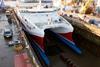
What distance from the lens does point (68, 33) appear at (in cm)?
2039

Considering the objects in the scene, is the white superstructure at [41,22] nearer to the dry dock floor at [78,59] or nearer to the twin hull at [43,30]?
the twin hull at [43,30]

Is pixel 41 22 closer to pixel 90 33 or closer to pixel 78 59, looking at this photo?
pixel 90 33

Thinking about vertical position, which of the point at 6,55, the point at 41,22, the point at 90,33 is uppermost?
the point at 41,22

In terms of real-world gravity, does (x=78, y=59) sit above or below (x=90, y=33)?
below

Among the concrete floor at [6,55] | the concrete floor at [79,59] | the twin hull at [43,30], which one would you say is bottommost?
the concrete floor at [79,59]

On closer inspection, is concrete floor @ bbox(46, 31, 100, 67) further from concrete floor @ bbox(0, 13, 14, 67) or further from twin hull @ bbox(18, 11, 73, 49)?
concrete floor @ bbox(0, 13, 14, 67)

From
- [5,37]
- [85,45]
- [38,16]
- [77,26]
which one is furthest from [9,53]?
[77,26]

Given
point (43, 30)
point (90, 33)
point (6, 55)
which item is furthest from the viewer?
point (90, 33)

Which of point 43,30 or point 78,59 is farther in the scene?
point 43,30

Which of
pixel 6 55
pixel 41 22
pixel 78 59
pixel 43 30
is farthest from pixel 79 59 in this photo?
pixel 6 55

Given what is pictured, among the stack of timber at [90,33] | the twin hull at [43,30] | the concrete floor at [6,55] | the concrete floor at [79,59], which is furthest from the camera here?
the stack of timber at [90,33]

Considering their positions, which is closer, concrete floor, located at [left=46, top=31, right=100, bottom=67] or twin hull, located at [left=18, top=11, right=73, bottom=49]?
concrete floor, located at [left=46, top=31, right=100, bottom=67]

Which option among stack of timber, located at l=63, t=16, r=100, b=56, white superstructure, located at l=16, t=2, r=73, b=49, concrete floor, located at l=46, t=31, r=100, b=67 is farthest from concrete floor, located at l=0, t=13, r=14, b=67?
stack of timber, located at l=63, t=16, r=100, b=56

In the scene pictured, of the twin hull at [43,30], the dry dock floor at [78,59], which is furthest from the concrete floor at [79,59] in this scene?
the twin hull at [43,30]
